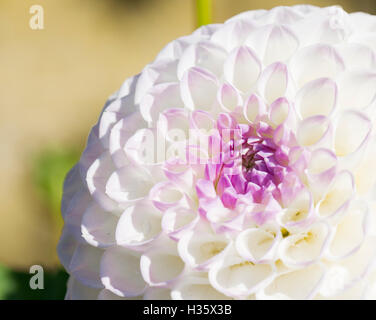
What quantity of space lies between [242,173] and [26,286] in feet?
1.66

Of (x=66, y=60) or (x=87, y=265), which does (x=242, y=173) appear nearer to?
(x=87, y=265)

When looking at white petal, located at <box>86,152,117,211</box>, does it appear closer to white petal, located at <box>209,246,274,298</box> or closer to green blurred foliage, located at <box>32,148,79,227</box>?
white petal, located at <box>209,246,274,298</box>

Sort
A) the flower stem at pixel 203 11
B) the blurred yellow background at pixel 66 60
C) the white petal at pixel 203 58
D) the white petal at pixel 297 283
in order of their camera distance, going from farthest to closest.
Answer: the blurred yellow background at pixel 66 60 → the flower stem at pixel 203 11 → the white petal at pixel 203 58 → the white petal at pixel 297 283

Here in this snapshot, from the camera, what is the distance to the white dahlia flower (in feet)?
1.90

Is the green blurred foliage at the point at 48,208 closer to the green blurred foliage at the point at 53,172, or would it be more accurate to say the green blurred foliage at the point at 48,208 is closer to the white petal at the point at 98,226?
the green blurred foliage at the point at 53,172

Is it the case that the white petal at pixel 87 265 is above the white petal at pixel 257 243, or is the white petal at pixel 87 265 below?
below

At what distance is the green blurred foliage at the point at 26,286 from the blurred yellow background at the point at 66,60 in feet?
2.22

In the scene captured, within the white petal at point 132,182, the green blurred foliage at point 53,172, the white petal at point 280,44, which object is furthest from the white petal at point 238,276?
the green blurred foliage at point 53,172

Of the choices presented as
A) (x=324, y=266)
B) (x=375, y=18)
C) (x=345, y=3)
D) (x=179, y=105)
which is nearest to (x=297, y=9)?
(x=375, y=18)

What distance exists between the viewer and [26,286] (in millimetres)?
982

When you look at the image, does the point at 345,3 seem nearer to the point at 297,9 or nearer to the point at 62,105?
the point at 62,105

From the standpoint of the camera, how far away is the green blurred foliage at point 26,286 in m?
0.97

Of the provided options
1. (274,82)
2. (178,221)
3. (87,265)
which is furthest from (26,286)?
(274,82)

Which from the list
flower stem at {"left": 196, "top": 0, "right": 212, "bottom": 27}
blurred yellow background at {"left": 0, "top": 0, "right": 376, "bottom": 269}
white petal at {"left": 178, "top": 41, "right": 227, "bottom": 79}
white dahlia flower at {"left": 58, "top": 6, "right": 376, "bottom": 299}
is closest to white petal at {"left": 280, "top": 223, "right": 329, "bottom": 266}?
white dahlia flower at {"left": 58, "top": 6, "right": 376, "bottom": 299}
